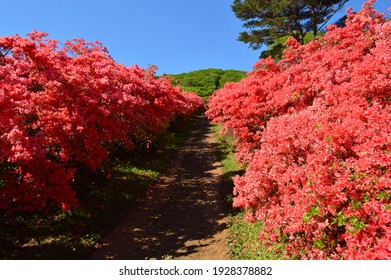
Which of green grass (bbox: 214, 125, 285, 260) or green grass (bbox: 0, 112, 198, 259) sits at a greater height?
green grass (bbox: 0, 112, 198, 259)

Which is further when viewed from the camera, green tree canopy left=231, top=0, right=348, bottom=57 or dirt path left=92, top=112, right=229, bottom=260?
green tree canopy left=231, top=0, right=348, bottom=57

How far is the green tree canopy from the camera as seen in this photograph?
82.4 ft

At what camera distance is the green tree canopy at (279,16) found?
82.4 ft

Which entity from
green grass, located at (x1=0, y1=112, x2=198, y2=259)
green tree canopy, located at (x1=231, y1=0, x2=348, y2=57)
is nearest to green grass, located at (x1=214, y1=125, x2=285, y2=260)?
green grass, located at (x1=0, y1=112, x2=198, y2=259)

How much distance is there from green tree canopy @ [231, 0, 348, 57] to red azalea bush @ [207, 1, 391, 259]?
14.8 metres

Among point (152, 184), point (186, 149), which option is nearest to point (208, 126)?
point (186, 149)

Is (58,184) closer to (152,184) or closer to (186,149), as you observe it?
(152,184)

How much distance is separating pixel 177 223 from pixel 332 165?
713 cm

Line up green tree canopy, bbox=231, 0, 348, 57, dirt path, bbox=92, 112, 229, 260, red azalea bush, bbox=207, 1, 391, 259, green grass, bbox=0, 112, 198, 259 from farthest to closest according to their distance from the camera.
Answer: green tree canopy, bbox=231, 0, 348, 57
dirt path, bbox=92, 112, 229, 260
green grass, bbox=0, 112, 198, 259
red azalea bush, bbox=207, 1, 391, 259

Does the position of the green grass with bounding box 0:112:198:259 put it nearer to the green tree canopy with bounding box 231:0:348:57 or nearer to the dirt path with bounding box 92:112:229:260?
the dirt path with bounding box 92:112:229:260

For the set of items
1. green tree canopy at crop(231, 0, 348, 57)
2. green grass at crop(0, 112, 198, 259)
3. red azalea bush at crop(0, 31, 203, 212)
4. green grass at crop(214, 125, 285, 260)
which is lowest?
green grass at crop(214, 125, 285, 260)

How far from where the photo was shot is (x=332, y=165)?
19.2ft

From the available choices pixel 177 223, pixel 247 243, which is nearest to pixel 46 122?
pixel 177 223

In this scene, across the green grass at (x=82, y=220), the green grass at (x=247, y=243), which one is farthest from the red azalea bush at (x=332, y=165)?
the green grass at (x=82, y=220)
